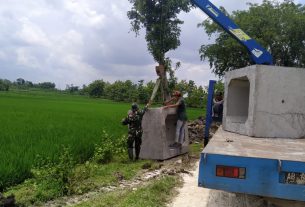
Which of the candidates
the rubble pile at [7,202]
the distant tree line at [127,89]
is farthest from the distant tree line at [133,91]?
the rubble pile at [7,202]

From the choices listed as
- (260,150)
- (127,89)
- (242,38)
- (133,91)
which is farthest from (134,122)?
(127,89)

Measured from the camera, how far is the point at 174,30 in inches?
598

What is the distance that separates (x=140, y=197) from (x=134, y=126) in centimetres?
A: 403

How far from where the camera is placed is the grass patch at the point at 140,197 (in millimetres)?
5468

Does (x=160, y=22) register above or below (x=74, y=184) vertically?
above

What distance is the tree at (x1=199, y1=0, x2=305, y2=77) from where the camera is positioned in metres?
26.2

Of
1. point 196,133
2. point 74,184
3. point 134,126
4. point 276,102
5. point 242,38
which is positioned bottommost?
point 74,184

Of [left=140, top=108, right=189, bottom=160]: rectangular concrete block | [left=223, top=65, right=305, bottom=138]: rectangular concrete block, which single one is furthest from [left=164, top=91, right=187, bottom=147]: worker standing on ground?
[left=223, top=65, right=305, bottom=138]: rectangular concrete block

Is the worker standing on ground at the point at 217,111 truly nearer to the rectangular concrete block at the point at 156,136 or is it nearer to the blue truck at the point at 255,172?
the rectangular concrete block at the point at 156,136

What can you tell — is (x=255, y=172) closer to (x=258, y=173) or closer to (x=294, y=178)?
(x=258, y=173)

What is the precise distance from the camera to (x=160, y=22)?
49.0 ft

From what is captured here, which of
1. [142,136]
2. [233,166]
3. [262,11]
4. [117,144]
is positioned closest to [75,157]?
[117,144]

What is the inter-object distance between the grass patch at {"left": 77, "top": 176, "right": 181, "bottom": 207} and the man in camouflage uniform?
9.95ft

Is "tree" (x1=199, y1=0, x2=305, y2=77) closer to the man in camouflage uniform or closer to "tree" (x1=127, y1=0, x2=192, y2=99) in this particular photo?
"tree" (x1=127, y1=0, x2=192, y2=99)
